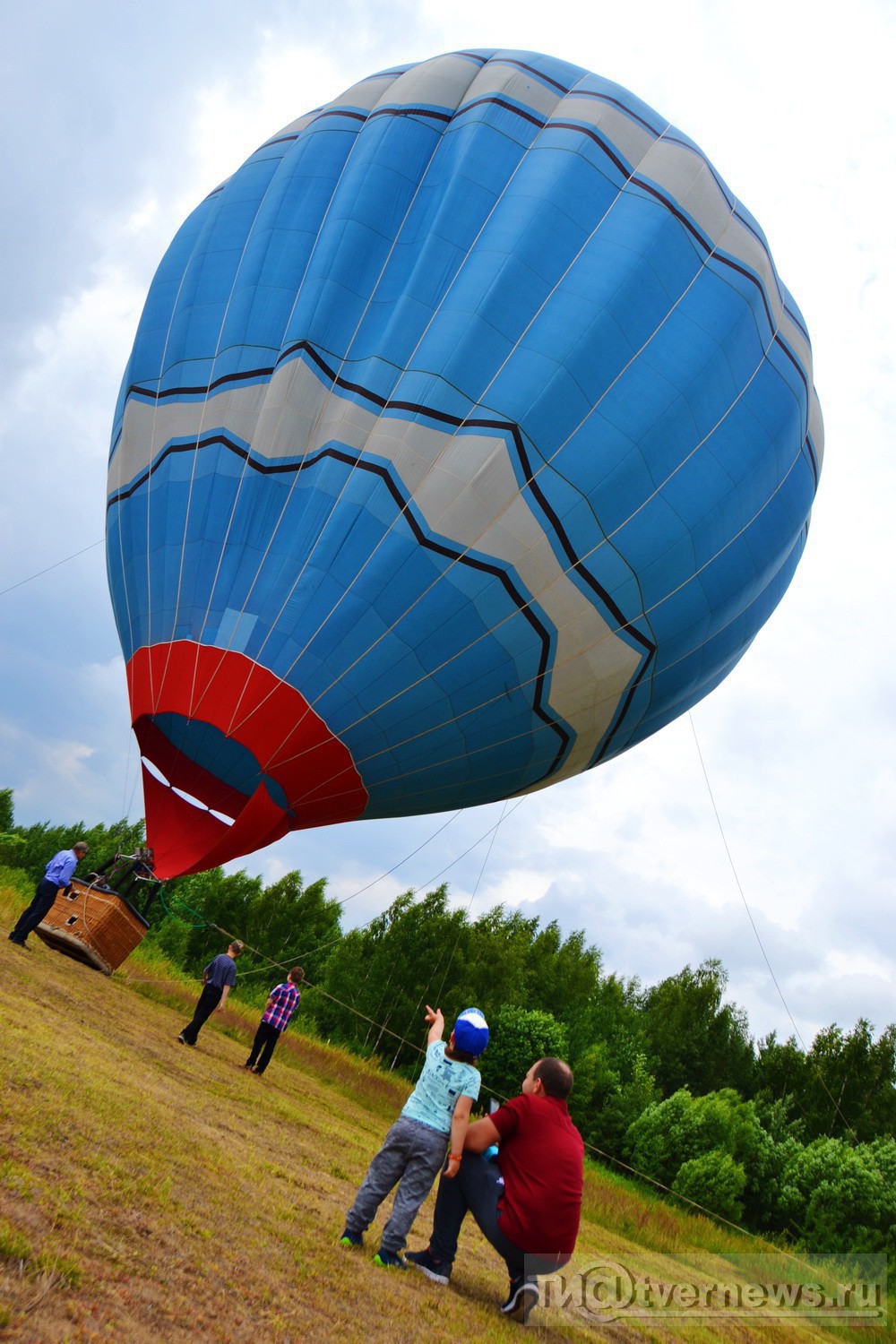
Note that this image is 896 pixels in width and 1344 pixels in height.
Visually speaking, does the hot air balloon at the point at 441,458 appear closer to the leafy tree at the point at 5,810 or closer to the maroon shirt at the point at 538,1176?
the maroon shirt at the point at 538,1176

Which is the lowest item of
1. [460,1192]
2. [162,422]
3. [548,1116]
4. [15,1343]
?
[15,1343]

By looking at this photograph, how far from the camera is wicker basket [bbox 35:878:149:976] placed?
817 centimetres

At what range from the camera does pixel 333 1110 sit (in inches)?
350

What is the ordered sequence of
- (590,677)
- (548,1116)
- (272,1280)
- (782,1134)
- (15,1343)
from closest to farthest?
(15,1343)
(272,1280)
(548,1116)
(590,677)
(782,1134)

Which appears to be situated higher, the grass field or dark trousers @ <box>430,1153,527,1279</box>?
dark trousers @ <box>430,1153,527,1279</box>

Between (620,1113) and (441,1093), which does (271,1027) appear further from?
(620,1113)

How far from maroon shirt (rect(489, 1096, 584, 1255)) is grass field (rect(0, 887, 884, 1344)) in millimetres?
311

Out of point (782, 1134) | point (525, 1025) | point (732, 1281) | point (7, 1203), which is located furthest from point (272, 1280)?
point (782, 1134)

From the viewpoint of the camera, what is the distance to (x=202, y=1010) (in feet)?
27.1

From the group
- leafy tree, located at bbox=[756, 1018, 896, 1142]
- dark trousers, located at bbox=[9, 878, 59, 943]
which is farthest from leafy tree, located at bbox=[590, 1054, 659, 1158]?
dark trousers, located at bbox=[9, 878, 59, 943]

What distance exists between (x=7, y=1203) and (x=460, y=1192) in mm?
1838

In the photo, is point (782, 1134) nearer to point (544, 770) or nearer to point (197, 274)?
point (544, 770)

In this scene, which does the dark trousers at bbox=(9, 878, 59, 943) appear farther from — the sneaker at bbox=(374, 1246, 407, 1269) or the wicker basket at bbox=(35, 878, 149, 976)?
the sneaker at bbox=(374, 1246, 407, 1269)

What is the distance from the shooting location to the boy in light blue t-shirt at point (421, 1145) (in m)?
Answer: 3.52
